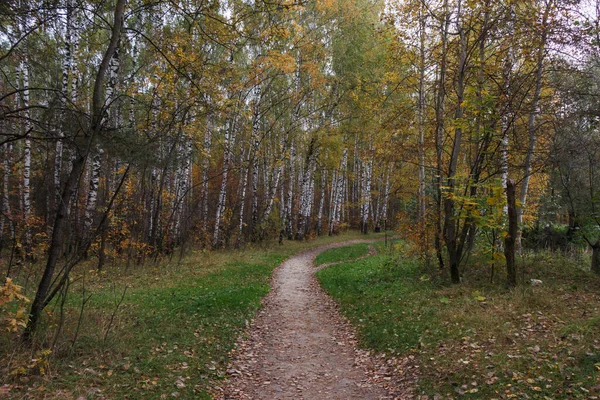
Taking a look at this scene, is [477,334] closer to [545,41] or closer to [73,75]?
[545,41]

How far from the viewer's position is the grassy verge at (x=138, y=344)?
4.50m

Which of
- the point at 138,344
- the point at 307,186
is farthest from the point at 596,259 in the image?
the point at 307,186

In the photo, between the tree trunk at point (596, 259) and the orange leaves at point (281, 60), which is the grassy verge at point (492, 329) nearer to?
the tree trunk at point (596, 259)

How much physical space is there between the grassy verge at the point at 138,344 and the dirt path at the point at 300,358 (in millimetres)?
384

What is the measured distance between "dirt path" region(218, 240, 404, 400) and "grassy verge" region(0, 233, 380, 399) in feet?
1.26

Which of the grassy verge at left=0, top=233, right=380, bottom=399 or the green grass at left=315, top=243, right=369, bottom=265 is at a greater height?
the green grass at left=315, top=243, right=369, bottom=265

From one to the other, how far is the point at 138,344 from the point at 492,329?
5.98 metres

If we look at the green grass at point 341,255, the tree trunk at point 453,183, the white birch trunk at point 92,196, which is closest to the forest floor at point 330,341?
the tree trunk at point 453,183

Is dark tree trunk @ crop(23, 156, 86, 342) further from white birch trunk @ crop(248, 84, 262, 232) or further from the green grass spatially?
the green grass

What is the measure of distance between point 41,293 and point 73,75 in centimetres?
936

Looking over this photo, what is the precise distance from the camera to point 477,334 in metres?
6.22

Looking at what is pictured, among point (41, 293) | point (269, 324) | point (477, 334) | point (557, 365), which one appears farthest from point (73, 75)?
point (557, 365)

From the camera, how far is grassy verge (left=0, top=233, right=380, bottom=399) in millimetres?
4504

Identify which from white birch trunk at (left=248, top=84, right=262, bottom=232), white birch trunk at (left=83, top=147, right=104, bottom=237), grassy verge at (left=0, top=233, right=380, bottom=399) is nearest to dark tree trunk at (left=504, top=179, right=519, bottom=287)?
grassy verge at (left=0, top=233, right=380, bottom=399)
